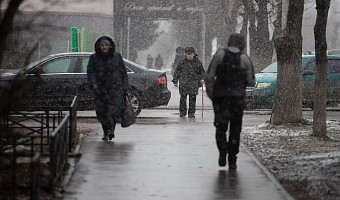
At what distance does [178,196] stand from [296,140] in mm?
5388

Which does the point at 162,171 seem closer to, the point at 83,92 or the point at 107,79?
the point at 107,79

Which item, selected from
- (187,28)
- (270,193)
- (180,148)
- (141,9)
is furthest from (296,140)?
(187,28)

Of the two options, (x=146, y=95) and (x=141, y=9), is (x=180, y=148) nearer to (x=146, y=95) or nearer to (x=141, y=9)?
(x=146, y=95)

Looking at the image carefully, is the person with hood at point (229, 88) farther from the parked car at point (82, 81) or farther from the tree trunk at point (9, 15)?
the parked car at point (82, 81)

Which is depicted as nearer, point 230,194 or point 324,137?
point 230,194

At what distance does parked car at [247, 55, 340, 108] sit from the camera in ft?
63.6

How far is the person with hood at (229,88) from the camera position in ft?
28.7

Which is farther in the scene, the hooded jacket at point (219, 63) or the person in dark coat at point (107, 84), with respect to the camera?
the person in dark coat at point (107, 84)

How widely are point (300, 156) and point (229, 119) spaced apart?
5.38 feet

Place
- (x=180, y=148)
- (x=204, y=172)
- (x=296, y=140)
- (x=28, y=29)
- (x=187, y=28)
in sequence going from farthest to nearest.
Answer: (x=187, y=28) < (x=296, y=140) < (x=180, y=148) < (x=204, y=172) < (x=28, y=29)

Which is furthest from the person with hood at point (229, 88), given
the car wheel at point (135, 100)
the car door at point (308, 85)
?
the car door at point (308, 85)

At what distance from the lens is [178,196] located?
23.2 ft

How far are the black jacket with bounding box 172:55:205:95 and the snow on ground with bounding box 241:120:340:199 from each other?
2.81 meters

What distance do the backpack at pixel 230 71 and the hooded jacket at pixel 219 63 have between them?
4 centimetres
